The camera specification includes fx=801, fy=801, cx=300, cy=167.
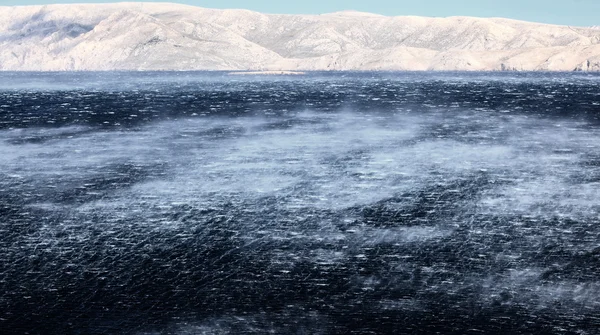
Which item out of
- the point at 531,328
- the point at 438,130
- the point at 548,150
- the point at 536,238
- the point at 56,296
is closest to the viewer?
the point at 531,328

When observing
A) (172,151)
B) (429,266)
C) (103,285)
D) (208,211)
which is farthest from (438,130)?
(103,285)

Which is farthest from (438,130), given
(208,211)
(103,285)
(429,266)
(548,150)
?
(103,285)

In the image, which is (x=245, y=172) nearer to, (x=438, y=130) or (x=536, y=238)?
(x=536, y=238)

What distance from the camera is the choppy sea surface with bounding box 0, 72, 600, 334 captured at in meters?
38.1

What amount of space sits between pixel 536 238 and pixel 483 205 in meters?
9.68

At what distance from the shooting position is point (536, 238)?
5022 cm

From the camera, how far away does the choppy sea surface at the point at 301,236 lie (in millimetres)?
38094

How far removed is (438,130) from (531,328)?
79.7 meters

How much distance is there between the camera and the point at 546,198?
61469 millimetres

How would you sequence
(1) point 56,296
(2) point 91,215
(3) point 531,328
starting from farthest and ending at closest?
1. (2) point 91,215
2. (1) point 56,296
3. (3) point 531,328

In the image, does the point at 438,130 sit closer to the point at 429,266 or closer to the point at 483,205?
the point at 483,205

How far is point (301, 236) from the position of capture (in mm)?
51344

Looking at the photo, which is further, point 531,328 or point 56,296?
point 56,296

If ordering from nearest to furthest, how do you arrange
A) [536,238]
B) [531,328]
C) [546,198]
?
[531,328] < [536,238] < [546,198]
